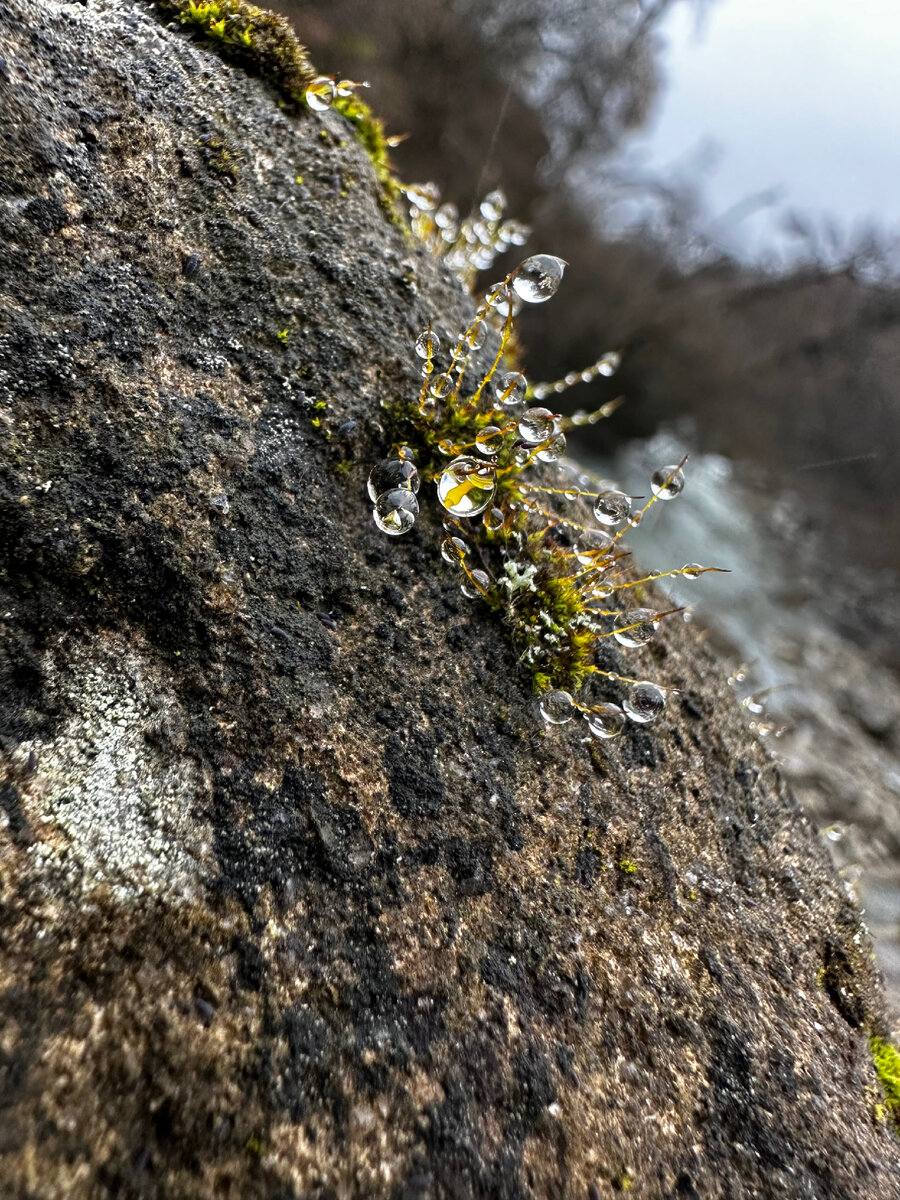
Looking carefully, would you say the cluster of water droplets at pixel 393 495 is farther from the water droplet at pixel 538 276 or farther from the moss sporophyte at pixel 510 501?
the water droplet at pixel 538 276

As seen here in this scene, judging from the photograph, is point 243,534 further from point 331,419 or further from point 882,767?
point 882,767

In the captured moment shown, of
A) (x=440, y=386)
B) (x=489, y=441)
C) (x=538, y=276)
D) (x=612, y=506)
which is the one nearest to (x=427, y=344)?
(x=440, y=386)

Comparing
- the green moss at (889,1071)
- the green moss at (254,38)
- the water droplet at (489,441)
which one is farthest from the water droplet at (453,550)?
the green moss at (889,1071)

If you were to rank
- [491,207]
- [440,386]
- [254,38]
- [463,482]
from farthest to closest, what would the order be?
1. [491,207]
2. [254,38]
3. [440,386]
4. [463,482]

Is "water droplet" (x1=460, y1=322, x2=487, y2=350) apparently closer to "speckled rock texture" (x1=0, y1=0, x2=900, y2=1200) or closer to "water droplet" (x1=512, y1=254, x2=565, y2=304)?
"speckled rock texture" (x1=0, y1=0, x2=900, y2=1200)

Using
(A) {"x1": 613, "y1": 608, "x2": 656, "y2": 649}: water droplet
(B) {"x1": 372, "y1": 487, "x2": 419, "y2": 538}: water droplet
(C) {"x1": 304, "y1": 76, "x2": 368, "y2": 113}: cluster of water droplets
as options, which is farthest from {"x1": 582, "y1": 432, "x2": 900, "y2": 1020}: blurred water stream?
(C) {"x1": 304, "y1": 76, "x2": 368, "y2": 113}: cluster of water droplets

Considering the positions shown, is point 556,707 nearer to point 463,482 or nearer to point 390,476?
point 463,482

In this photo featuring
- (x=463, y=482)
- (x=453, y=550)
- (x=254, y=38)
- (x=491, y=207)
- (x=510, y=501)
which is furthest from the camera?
(x=491, y=207)
